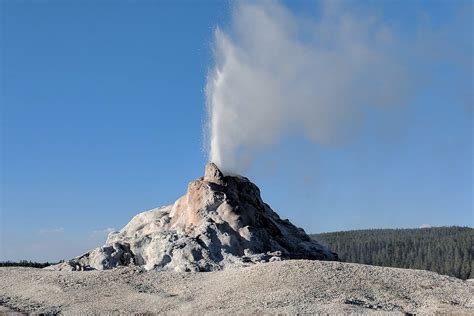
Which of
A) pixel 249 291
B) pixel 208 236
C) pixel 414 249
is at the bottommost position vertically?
pixel 249 291

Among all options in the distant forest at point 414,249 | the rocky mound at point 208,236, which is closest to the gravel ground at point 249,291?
the rocky mound at point 208,236

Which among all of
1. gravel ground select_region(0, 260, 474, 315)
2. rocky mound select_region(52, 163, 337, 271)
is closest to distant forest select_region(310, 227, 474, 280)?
rocky mound select_region(52, 163, 337, 271)

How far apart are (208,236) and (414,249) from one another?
103738 millimetres

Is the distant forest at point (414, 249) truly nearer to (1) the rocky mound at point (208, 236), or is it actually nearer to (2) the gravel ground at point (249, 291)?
(1) the rocky mound at point (208, 236)

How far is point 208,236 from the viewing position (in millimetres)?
34656

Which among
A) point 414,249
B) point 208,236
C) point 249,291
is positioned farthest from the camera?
point 414,249

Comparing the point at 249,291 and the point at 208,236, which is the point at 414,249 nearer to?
the point at 208,236

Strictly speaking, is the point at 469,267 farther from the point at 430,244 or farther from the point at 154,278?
the point at 154,278

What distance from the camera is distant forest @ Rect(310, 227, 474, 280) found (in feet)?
322

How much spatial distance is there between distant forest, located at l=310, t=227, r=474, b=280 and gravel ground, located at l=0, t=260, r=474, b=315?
62412 millimetres

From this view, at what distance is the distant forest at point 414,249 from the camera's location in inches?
3868

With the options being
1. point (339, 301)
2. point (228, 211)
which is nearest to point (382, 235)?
point (228, 211)

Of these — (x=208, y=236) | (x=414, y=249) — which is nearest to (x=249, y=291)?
(x=208, y=236)

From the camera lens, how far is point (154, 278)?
29.9m
